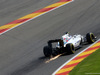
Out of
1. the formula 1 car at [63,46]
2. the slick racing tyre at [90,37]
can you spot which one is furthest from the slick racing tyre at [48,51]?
the slick racing tyre at [90,37]

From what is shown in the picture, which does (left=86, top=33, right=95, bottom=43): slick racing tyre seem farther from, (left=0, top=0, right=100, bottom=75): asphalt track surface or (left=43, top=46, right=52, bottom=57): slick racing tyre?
(left=43, top=46, right=52, bottom=57): slick racing tyre

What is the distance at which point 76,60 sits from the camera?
16766 millimetres

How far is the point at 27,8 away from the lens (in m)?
30.0

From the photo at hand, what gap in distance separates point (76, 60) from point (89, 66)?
219 cm

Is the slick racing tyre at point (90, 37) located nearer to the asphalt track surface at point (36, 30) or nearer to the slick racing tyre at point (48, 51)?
the asphalt track surface at point (36, 30)

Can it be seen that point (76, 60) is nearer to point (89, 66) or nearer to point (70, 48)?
point (70, 48)

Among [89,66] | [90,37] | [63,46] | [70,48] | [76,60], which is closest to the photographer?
A: [89,66]

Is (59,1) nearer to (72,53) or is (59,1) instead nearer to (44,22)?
(44,22)

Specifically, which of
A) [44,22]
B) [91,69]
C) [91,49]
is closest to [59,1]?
[44,22]

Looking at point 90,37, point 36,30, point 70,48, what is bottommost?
point 70,48

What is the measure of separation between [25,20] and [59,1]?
5209 millimetres

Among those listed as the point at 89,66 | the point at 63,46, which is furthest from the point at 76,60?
the point at 89,66

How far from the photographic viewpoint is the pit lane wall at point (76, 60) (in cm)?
1526

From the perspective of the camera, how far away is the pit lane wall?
50.1 ft
